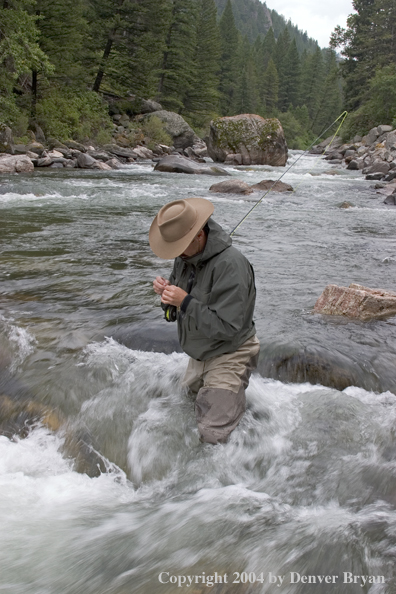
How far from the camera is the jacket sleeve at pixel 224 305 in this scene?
3078 mm

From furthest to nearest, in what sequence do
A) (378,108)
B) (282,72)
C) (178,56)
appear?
(282,72) → (178,56) → (378,108)

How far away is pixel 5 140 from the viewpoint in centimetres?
1945

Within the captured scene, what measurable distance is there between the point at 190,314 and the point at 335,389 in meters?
1.87

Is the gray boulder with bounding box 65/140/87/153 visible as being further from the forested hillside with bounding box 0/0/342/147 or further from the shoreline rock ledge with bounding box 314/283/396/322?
the shoreline rock ledge with bounding box 314/283/396/322

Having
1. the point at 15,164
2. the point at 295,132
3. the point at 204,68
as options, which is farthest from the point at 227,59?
the point at 15,164

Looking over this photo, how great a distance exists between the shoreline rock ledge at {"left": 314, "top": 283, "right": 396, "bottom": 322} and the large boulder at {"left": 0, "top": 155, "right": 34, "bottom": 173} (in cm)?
1465

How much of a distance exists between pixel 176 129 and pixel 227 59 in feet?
124

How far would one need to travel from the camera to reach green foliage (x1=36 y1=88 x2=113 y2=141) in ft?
84.6

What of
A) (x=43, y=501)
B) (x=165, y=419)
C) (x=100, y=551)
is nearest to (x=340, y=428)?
(x=165, y=419)

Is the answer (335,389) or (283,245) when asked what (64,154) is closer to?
(283,245)

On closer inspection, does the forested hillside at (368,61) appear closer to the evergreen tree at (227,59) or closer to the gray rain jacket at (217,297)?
the evergreen tree at (227,59)

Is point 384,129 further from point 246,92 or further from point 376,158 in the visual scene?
point 246,92

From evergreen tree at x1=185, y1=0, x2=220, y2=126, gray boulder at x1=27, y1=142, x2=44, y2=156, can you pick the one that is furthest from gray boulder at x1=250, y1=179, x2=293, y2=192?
evergreen tree at x1=185, y1=0, x2=220, y2=126

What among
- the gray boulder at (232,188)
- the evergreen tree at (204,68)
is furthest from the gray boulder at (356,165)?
the evergreen tree at (204,68)
